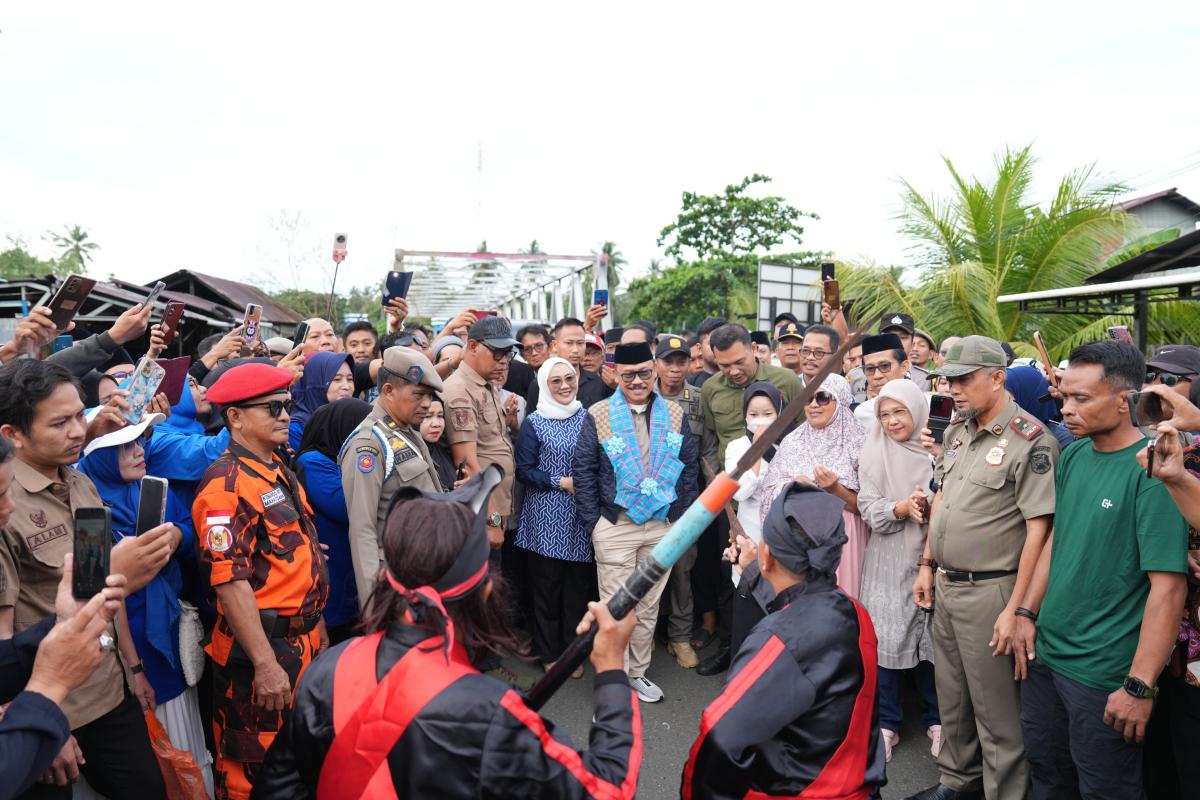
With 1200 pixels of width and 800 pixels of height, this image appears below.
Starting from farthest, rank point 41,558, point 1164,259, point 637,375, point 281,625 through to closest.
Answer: point 1164,259 → point 637,375 → point 281,625 → point 41,558

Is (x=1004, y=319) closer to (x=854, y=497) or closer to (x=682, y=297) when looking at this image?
(x=854, y=497)

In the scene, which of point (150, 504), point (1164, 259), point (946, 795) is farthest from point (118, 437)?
point (1164, 259)

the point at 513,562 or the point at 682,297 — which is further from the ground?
the point at 682,297

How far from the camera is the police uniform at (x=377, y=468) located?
3320 mm

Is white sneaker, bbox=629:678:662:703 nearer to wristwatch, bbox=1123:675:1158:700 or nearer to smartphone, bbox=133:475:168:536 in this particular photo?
wristwatch, bbox=1123:675:1158:700

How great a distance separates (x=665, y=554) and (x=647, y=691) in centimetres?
338

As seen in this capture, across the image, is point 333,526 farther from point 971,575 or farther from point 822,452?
point 971,575

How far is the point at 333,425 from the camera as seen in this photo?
374cm

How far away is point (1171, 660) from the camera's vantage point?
2760 mm

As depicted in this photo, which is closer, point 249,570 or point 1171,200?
point 249,570

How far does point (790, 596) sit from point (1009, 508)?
1.48 meters

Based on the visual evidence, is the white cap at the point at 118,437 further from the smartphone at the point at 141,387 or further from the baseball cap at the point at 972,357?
the baseball cap at the point at 972,357

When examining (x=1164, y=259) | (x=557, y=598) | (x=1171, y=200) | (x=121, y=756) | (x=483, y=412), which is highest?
(x=1171, y=200)

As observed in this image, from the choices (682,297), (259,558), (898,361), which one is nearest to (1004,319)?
(898,361)
